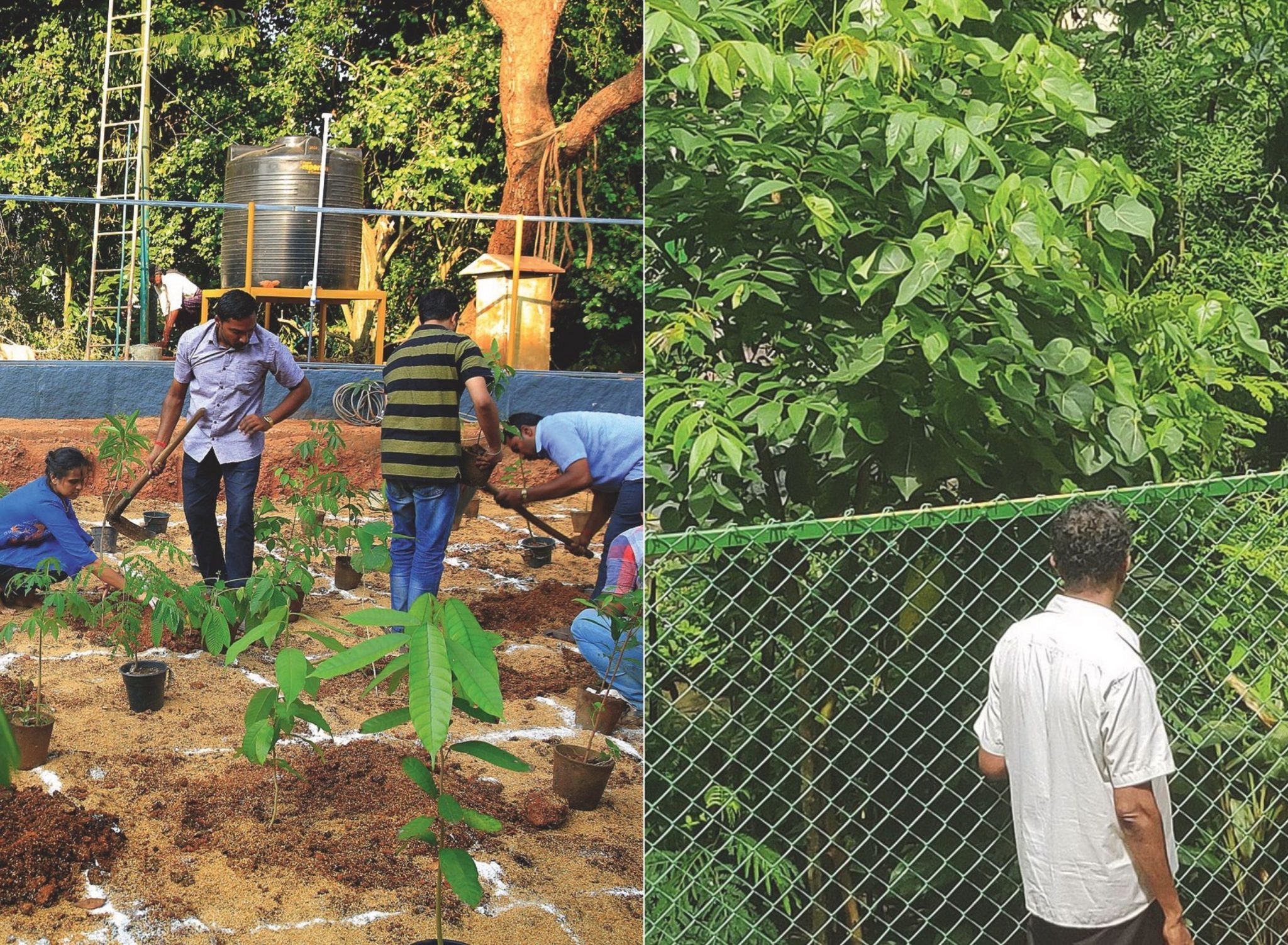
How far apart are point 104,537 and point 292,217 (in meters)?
6.94

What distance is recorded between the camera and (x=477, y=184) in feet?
49.3

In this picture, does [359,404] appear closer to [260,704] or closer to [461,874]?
[260,704]

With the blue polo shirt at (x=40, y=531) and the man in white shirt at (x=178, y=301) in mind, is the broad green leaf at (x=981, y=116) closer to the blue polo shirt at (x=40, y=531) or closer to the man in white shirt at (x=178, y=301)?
the blue polo shirt at (x=40, y=531)


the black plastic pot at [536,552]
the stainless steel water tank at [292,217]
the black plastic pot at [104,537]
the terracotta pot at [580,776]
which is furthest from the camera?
the stainless steel water tank at [292,217]

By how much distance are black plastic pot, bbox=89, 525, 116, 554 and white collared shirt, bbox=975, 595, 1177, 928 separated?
5.19m

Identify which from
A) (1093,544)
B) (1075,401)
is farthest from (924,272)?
(1093,544)

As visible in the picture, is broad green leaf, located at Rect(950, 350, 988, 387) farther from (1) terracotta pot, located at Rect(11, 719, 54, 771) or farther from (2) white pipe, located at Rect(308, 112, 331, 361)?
(2) white pipe, located at Rect(308, 112, 331, 361)

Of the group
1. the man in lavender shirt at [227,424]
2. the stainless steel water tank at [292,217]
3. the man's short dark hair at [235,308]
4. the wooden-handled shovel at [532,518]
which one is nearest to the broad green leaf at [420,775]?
the wooden-handled shovel at [532,518]

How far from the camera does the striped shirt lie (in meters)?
5.23

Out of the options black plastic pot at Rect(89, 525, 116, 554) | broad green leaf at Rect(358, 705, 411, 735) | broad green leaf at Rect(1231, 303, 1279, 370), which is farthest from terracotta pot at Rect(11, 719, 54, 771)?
broad green leaf at Rect(1231, 303, 1279, 370)

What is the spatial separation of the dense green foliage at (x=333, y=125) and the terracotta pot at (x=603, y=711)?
9995 mm

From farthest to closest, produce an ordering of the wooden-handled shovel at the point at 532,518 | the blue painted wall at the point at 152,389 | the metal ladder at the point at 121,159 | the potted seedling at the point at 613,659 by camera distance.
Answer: the metal ladder at the point at 121,159, the blue painted wall at the point at 152,389, the wooden-handled shovel at the point at 532,518, the potted seedling at the point at 613,659

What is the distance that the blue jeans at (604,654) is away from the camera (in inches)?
164

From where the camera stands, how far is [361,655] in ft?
6.88
